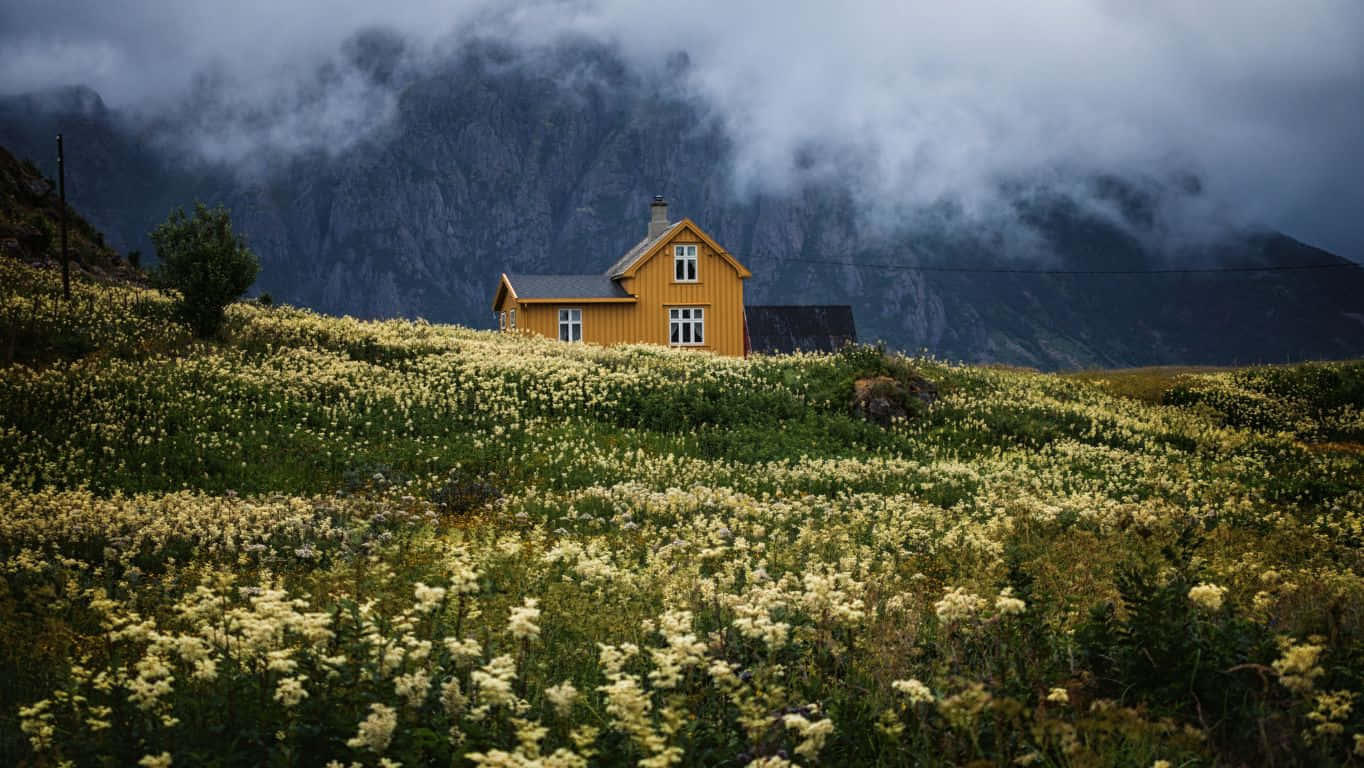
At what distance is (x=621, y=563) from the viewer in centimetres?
1080

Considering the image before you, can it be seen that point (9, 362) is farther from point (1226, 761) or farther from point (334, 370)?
point (1226, 761)

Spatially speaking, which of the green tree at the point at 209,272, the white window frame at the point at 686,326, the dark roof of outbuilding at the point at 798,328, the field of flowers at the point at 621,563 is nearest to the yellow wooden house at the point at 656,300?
the white window frame at the point at 686,326

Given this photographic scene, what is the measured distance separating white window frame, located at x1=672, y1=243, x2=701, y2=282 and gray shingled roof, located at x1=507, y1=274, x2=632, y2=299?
9.32 feet

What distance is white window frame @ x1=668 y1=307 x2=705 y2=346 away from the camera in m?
47.9

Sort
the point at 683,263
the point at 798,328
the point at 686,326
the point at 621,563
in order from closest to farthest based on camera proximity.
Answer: the point at 621,563 → the point at 683,263 → the point at 686,326 → the point at 798,328

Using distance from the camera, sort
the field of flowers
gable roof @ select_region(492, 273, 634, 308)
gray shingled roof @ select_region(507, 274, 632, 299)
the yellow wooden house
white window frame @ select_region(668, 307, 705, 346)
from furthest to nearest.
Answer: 1. white window frame @ select_region(668, 307, 705, 346)
2. the yellow wooden house
3. gray shingled roof @ select_region(507, 274, 632, 299)
4. gable roof @ select_region(492, 273, 634, 308)
5. the field of flowers

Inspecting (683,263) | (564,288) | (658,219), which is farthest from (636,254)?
(564,288)

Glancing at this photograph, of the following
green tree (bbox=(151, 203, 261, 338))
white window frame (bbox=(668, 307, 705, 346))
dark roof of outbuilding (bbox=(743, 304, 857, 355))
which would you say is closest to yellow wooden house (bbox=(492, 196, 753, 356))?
white window frame (bbox=(668, 307, 705, 346))

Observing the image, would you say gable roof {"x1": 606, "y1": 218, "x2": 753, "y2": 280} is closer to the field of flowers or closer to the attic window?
the attic window

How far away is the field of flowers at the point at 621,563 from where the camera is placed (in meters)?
5.36

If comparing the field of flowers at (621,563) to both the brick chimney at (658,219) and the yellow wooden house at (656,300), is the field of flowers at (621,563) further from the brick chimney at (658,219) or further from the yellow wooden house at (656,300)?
the brick chimney at (658,219)

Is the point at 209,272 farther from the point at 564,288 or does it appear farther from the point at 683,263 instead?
the point at 683,263

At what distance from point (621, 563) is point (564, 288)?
122ft

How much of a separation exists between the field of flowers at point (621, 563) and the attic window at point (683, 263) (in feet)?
57.4
